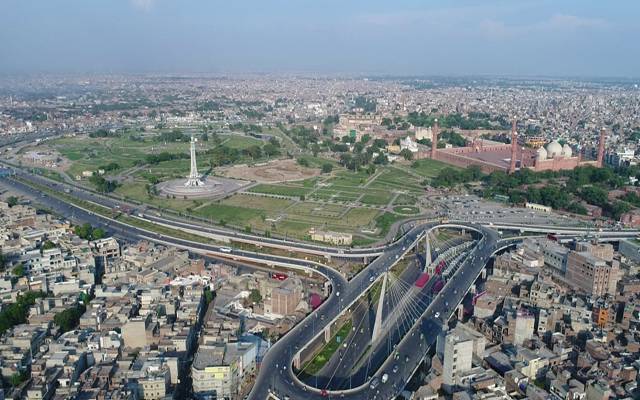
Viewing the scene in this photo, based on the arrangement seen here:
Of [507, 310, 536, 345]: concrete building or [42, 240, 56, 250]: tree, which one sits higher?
[42, 240, 56, 250]: tree

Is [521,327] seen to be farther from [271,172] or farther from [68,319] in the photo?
[271,172]

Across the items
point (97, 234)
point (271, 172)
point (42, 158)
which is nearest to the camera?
point (97, 234)

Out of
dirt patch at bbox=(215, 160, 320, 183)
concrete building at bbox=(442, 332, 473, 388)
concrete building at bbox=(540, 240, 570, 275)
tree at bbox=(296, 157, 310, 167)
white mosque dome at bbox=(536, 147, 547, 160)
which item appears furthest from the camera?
tree at bbox=(296, 157, 310, 167)

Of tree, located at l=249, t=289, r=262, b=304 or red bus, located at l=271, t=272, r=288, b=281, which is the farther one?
red bus, located at l=271, t=272, r=288, b=281

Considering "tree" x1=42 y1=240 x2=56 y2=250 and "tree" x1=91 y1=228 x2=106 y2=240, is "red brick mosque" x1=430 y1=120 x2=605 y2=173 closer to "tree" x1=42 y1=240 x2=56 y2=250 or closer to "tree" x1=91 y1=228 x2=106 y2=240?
"tree" x1=91 y1=228 x2=106 y2=240

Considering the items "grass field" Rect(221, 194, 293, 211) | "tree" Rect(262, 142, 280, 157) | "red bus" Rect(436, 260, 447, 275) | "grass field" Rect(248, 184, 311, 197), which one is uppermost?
"tree" Rect(262, 142, 280, 157)

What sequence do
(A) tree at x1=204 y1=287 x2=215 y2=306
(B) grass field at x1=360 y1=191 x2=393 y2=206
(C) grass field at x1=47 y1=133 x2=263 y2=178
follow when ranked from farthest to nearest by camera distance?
(C) grass field at x1=47 y1=133 x2=263 y2=178 → (B) grass field at x1=360 y1=191 x2=393 y2=206 → (A) tree at x1=204 y1=287 x2=215 y2=306

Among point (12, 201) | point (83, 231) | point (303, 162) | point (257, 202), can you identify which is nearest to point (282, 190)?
point (257, 202)

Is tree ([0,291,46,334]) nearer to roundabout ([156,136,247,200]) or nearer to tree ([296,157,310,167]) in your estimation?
roundabout ([156,136,247,200])

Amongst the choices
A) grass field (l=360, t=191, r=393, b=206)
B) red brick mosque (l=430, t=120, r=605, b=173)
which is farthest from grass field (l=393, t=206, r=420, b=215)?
red brick mosque (l=430, t=120, r=605, b=173)
